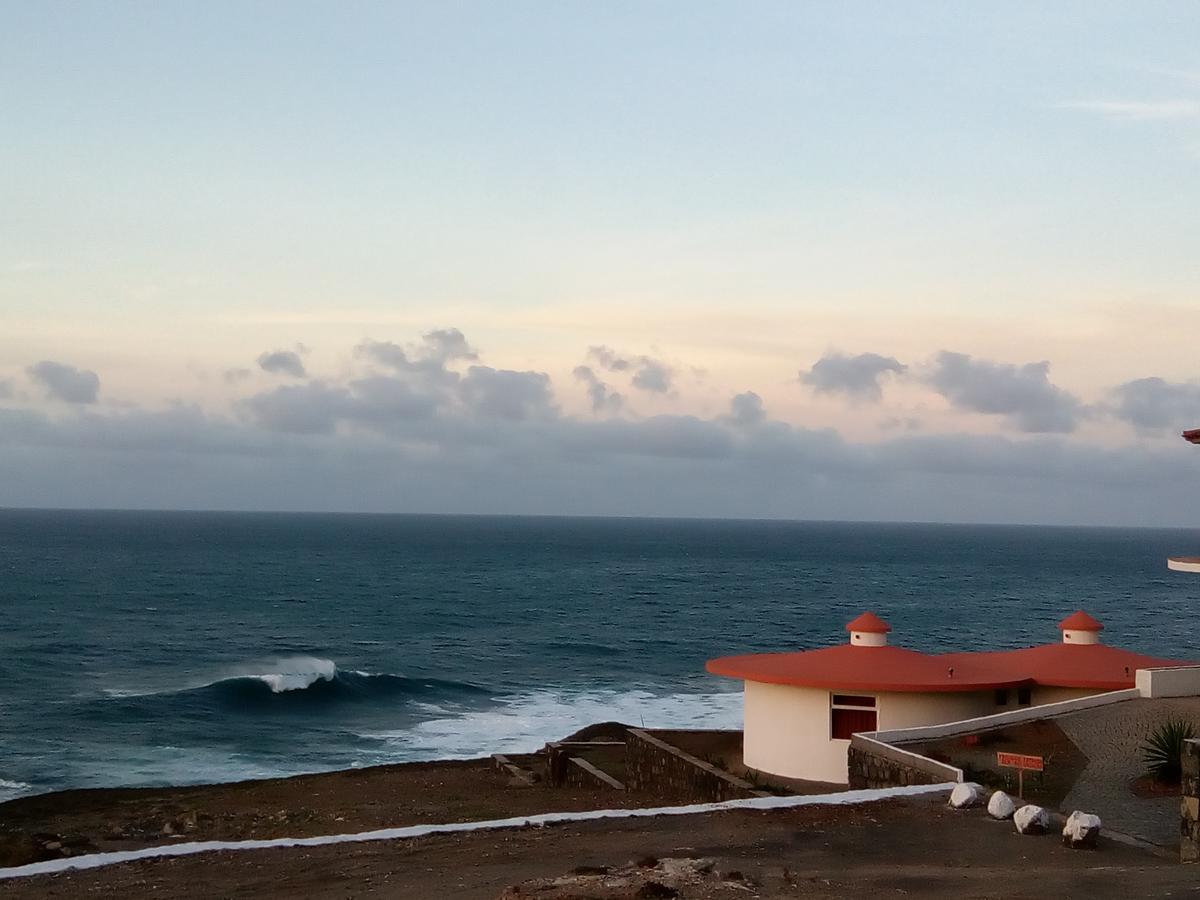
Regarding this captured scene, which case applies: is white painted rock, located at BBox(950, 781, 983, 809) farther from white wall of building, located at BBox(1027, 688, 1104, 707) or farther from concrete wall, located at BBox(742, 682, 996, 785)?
white wall of building, located at BBox(1027, 688, 1104, 707)

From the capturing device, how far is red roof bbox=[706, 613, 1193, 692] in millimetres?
20516

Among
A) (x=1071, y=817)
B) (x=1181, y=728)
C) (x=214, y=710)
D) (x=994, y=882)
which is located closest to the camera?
(x=994, y=882)

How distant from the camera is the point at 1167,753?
1620cm

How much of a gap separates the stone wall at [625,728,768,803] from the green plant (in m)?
5.50

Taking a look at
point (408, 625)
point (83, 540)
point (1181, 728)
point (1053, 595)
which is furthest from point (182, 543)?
point (1181, 728)

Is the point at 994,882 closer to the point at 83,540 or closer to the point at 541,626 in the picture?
the point at 541,626

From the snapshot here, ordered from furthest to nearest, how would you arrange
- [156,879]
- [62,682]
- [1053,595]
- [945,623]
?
[1053,595] → [945,623] → [62,682] → [156,879]

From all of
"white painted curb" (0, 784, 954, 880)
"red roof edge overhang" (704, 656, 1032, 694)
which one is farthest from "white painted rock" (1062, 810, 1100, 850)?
"red roof edge overhang" (704, 656, 1032, 694)

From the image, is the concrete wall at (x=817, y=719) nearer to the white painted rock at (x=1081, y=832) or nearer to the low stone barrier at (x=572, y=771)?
the low stone barrier at (x=572, y=771)

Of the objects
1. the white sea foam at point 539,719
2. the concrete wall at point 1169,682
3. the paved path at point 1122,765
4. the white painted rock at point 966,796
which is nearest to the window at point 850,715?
the paved path at point 1122,765

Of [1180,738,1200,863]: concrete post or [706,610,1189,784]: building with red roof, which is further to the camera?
[706,610,1189,784]: building with red roof

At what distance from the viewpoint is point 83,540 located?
16575 centimetres

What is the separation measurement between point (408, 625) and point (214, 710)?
29206 mm

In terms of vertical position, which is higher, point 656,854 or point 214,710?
point 656,854
